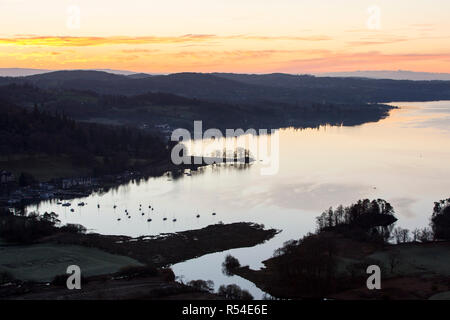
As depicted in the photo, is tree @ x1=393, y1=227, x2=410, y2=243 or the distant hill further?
the distant hill

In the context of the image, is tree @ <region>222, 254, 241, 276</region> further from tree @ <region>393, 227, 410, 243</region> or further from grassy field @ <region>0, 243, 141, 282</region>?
tree @ <region>393, 227, 410, 243</region>

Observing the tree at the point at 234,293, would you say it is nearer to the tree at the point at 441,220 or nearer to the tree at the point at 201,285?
the tree at the point at 201,285

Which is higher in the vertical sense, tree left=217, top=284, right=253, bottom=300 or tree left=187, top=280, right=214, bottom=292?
tree left=217, top=284, right=253, bottom=300

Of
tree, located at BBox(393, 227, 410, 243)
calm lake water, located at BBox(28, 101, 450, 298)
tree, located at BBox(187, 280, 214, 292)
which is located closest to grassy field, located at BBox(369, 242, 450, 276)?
tree, located at BBox(393, 227, 410, 243)

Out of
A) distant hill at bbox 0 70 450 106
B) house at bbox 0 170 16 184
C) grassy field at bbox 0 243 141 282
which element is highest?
distant hill at bbox 0 70 450 106

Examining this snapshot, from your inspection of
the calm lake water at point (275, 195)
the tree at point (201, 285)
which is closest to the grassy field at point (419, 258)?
the calm lake water at point (275, 195)

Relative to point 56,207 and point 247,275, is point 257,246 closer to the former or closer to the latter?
point 247,275
